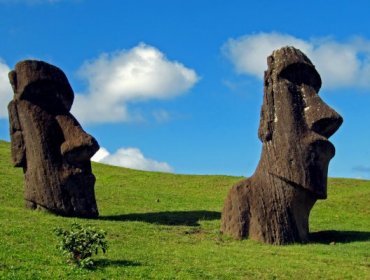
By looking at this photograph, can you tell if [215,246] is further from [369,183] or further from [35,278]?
[369,183]

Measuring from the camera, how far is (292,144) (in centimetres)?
2161

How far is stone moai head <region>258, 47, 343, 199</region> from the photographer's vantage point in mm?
21406

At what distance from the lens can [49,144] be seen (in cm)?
2412

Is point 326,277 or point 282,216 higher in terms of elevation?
point 282,216

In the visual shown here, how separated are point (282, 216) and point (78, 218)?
734 centimetres

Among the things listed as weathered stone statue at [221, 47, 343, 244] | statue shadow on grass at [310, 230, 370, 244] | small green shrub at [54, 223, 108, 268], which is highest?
weathered stone statue at [221, 47, 343, 244]

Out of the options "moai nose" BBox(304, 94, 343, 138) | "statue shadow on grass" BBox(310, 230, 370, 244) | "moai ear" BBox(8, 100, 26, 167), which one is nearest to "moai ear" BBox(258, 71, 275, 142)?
"moai nose" BBox(304, 94, 343, 138)

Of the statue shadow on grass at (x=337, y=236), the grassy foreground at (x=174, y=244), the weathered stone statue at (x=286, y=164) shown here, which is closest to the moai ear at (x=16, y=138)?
the grassy foreground at (x=174, y=244)

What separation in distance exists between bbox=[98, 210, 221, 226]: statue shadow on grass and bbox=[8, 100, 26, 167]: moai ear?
3.74m

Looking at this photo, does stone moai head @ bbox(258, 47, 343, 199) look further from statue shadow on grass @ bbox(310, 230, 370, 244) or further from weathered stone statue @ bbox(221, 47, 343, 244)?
statue shadow on grass @ bbox(310, 230, 370, 244)

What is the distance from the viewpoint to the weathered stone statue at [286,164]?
70.2ft

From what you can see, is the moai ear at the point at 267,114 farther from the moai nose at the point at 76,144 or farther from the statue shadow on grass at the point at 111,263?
the statue shadow on grass at the point at 111,263

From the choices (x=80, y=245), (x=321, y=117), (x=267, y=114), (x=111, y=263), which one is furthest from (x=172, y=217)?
(x=80, y=245)

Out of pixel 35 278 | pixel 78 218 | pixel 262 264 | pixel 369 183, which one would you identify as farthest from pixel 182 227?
pixel 369 183
